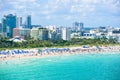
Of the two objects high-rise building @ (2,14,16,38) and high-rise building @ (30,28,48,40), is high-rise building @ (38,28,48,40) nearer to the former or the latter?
high-rise building @ (30,28,48,40)

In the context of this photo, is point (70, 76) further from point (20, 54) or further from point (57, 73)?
point (20, 54)

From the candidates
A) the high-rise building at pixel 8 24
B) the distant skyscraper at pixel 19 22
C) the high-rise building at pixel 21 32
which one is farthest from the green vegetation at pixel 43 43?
the distant skyscraper at pixel 19 22

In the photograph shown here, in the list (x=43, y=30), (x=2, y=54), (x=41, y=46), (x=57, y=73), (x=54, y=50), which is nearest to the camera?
(x=57, y=73)

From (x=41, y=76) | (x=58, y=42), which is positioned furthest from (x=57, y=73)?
(x=58, y=42)

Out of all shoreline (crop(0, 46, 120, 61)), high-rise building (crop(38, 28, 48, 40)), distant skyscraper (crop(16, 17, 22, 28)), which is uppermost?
distant skyscraper (crop(16, 17, 22, 28))

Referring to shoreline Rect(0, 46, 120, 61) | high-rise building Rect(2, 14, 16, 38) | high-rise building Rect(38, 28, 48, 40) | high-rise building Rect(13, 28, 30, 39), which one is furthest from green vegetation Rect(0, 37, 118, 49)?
high-rise building Rect(2, 14, 16, 38)

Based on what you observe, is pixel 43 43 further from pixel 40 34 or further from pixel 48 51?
pixel 40 34
